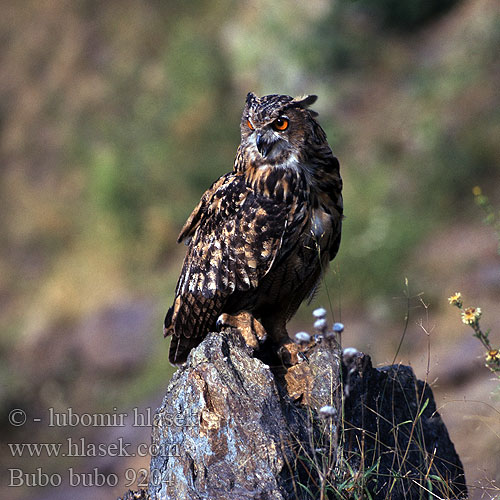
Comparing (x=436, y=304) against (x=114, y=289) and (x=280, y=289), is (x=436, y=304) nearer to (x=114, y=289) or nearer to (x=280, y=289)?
(x=280, y=289)

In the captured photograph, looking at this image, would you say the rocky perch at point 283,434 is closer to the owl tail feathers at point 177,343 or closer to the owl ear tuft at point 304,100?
the owl tail feathers at point 177,343

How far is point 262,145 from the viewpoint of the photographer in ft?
12.6

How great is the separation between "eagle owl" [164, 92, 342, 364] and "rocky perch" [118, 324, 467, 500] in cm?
38

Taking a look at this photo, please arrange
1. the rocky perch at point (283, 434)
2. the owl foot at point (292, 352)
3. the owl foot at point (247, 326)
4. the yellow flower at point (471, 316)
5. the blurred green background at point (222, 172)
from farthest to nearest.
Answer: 1. the blurred green background at point (222, 172)
2. the owl foot at point (292, 352)
3. the owl foot at point (247, 326)
4. the rocky perch at point (283, 434)
5. the yellow flower at point (471, 316)

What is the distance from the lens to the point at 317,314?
2.97 meters

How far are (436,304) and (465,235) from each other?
1370 mm

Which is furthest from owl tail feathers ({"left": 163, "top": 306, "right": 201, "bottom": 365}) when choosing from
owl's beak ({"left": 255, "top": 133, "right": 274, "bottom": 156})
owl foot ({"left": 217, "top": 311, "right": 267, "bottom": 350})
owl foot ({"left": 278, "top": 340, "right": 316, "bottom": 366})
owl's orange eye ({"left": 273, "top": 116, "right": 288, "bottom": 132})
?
owl's orange eye ({"left": 273, "top": 116, "right": 288, "bottom": 132})

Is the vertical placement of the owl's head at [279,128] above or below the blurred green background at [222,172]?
below

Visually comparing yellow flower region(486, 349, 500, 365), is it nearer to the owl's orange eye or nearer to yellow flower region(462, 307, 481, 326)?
yellow flower region(462, 307, 481, 326)

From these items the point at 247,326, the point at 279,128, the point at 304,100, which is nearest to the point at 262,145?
the point at 279,128

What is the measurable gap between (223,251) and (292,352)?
2.01ft

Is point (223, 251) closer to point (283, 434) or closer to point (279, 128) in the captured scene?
point (279, 128)

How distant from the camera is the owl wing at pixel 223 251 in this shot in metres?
3.81

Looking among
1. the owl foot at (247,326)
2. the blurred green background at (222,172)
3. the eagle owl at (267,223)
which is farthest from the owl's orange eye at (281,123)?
the blurred green background at (222,172)
